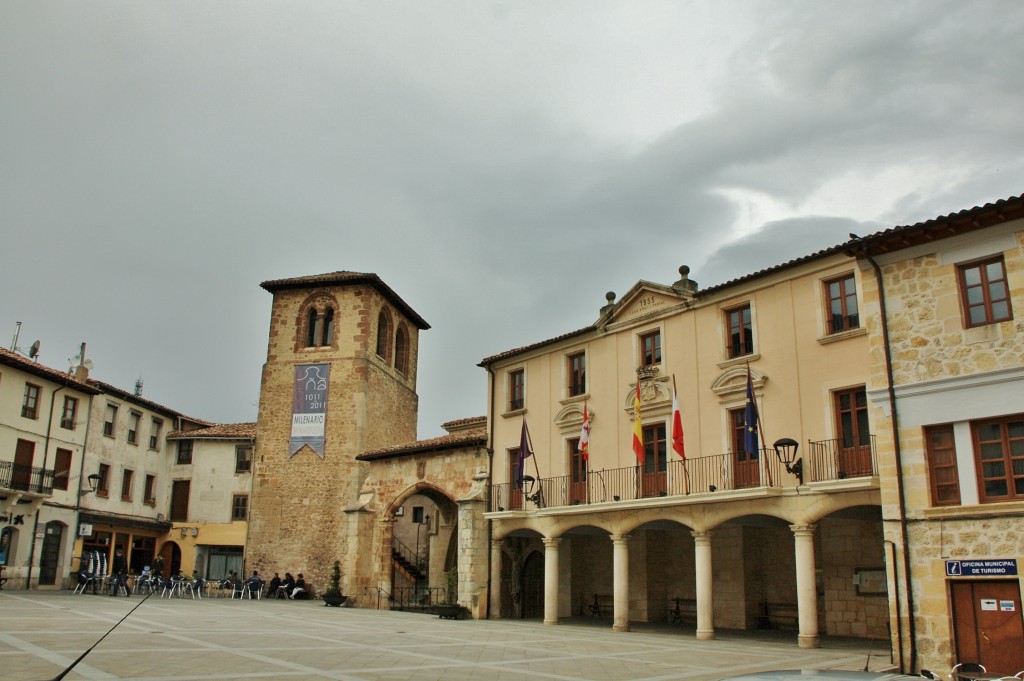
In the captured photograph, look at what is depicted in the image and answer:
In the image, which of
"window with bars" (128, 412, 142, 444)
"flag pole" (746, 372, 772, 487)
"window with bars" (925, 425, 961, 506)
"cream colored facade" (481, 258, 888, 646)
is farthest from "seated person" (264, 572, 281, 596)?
"window with bars" (925, 425, 961, 506)

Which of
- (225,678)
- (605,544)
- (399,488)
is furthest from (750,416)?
(399,488)

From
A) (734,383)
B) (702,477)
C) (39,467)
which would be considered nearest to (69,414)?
(39,467)

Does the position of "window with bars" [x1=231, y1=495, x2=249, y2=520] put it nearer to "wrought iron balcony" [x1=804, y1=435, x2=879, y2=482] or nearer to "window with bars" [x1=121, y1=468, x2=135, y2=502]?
"window with bars" [x1=121, y1=468, x2=135, y2=502]

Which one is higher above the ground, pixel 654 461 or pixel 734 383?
pixel 734 383

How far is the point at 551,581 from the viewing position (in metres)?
23.1

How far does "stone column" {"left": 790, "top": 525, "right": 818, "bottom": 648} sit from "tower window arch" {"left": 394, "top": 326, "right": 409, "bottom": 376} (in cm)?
2565

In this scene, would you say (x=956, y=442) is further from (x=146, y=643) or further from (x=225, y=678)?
(x=146, y=643)

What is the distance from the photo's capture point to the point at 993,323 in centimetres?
1358

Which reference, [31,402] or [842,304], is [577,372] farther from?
[31,402]

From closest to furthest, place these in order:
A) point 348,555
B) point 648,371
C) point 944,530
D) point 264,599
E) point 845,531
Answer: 1. point 944,530
2. point 845,531
3. point 648,371
4. point 348,555
5. point 264,599

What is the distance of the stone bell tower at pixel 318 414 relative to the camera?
110 ft

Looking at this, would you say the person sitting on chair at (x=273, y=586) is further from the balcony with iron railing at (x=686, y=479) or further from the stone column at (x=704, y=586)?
the stone column at (x=704, y=586)

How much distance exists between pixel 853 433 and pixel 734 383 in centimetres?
316

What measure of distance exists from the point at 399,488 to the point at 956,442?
20117 mm
